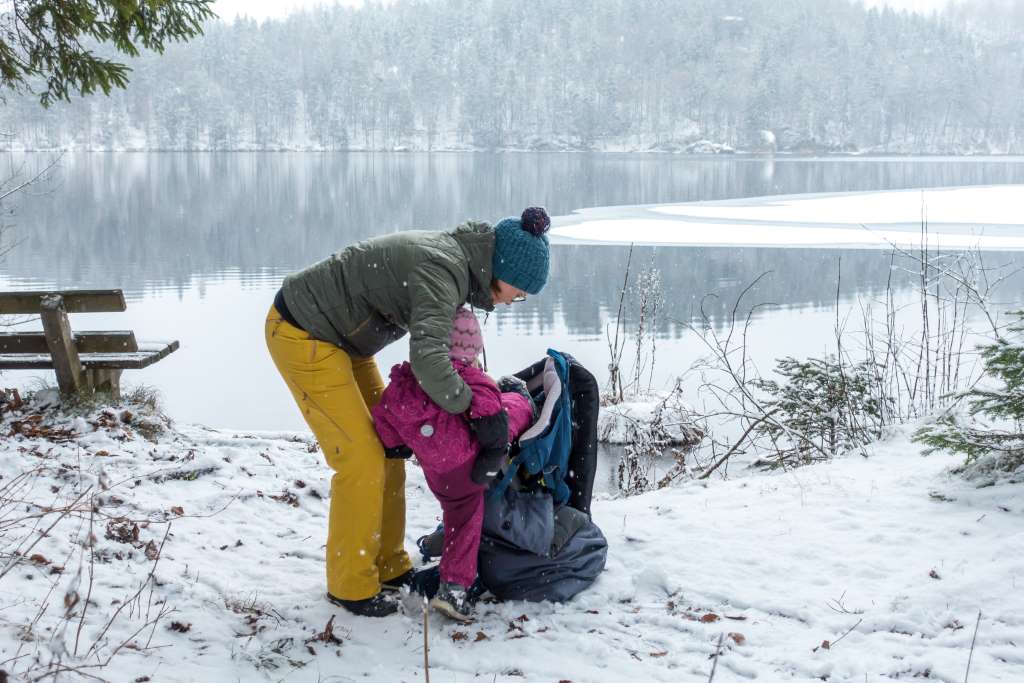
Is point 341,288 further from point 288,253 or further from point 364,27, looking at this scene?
point 364,27

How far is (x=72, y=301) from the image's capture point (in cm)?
615

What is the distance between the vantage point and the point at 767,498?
490 cm

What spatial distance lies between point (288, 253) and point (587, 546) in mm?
18689

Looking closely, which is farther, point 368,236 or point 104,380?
point 368,236

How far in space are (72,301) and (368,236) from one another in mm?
19106

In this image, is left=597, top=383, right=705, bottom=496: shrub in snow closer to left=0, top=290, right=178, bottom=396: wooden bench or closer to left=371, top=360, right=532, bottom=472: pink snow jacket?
left=0, top=290, right=178, bottom=396: wooden bench

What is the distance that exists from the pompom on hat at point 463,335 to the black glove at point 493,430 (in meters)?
0.26

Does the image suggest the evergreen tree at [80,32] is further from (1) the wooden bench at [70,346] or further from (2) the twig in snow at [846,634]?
(2) the twig in snow at [846,634]

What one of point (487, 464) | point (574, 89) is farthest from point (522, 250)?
point (574, 89)

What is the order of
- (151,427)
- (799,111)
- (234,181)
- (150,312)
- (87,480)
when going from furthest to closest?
1. (799,111)
2. (234,181)
3. (150,312)
4. (151,427)
5. (87,480)

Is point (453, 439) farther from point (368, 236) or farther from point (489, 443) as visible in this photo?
point (368, 236)

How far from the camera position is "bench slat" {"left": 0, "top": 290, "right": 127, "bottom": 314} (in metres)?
6.04

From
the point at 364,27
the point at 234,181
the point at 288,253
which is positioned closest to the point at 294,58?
the point at 364,27

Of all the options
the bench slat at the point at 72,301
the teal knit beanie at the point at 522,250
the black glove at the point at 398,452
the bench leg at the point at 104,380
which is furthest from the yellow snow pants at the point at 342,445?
the bench leg at the point at 104,380
